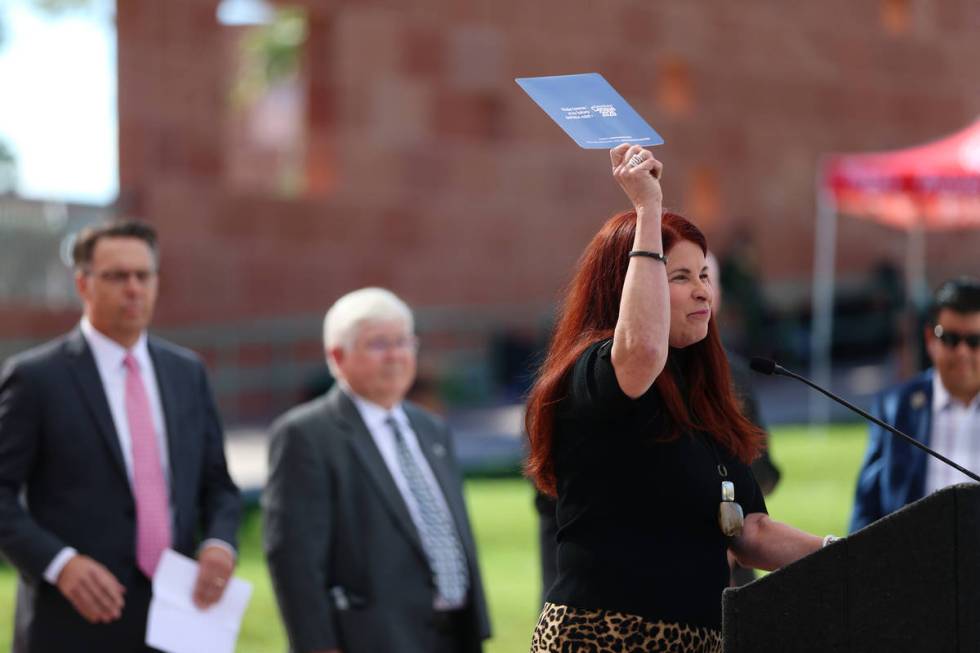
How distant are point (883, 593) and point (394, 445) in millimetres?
2754

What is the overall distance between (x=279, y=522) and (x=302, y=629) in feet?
1.15

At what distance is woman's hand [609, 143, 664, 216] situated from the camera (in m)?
3.13

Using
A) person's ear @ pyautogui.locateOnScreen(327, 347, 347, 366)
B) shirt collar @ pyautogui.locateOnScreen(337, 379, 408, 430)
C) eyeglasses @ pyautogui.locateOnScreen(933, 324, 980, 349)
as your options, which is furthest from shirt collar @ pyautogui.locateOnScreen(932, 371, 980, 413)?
person's ear @ pyautogui.locateOnScreen(327, 347, 347, 366)

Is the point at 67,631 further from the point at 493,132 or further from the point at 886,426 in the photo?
the point at 493,132

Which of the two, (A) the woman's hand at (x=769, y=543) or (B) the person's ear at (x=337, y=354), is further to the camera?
(B) the person's ear at (x=337, y=354)

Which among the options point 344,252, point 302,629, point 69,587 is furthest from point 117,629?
point 344,252

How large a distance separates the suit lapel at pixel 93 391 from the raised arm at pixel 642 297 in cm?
225

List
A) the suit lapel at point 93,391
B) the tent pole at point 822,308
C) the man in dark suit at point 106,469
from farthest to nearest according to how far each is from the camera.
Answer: the tent pole at point 822,308 < the suit lapel at point 93,391 < the man in dark suit at point 106,469

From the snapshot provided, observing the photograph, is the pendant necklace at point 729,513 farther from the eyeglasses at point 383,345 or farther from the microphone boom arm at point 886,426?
the eyeglasses at point 383,345

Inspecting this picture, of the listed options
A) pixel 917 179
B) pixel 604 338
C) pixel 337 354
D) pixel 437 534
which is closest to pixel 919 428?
pixel 437 534

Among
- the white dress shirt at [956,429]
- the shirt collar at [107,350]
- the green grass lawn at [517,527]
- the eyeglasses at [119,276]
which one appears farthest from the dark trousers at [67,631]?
the green grass lawn at [517,527]

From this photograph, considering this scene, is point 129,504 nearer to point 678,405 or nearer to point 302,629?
point 302,629

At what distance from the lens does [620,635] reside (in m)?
3.18

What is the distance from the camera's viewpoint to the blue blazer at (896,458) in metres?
5.31
